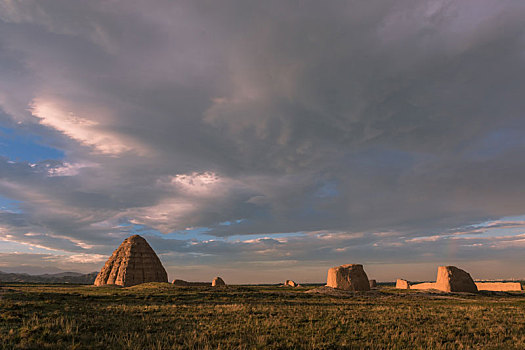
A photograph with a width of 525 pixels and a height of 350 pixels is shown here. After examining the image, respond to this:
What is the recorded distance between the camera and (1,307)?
70.8 ft

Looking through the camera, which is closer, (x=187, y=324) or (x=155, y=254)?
(x=187, y=324)

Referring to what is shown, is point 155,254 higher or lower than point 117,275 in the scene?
higher

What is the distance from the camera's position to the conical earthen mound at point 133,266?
264ft

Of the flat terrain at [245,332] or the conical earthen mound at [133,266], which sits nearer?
the flat terrain at [245,332]

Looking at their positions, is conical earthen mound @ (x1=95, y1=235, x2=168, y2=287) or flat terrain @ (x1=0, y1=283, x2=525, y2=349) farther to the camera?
conical earthen mound @ (x1=95, y1=235, x2=168, y2=287)

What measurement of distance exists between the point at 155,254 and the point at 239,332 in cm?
7979

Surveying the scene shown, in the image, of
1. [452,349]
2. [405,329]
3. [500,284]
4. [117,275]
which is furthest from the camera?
[117,275]

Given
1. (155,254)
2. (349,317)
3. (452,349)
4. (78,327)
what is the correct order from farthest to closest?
(155,254), (349,317), (78,327), (452,349)

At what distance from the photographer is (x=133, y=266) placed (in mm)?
81875

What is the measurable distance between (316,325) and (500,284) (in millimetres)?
72453

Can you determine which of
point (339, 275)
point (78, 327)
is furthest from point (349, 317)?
point (339, 275)

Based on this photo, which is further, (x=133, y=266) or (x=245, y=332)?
(x=133, y=266)

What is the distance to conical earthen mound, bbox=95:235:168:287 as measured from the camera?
264 ft

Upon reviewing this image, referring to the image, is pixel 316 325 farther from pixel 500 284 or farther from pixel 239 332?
pixel 500 284
